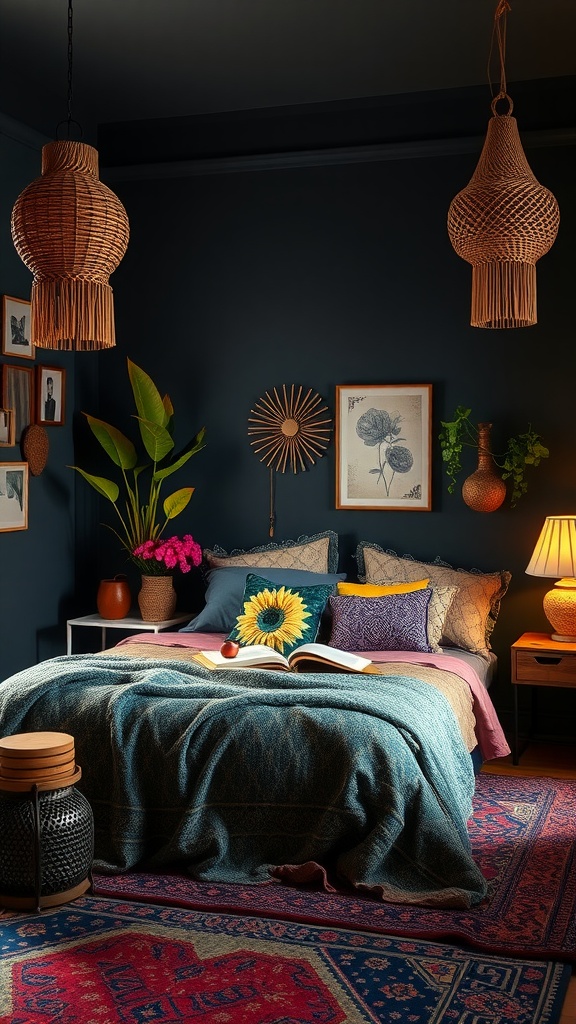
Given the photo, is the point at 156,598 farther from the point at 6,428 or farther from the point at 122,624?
the point at 6,428

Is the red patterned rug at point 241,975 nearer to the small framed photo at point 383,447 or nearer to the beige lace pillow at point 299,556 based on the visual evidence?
the beige lace pillow at point 299,556

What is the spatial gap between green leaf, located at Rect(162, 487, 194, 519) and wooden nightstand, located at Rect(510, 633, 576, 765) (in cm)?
207

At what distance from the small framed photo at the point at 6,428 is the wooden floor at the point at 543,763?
3056 millimetres

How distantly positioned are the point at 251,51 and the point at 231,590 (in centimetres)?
282

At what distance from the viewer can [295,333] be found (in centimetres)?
630

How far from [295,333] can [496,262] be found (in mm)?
3086

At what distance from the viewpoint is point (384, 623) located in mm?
5219

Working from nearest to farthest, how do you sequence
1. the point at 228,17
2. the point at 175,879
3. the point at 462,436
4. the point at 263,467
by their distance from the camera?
the point at 175,879, the point at 228,17, the point at 462,436, the point at 263,467

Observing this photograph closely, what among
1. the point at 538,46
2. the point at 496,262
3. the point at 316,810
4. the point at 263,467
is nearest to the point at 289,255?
the point at 263,467

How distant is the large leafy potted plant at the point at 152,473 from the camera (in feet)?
20.1

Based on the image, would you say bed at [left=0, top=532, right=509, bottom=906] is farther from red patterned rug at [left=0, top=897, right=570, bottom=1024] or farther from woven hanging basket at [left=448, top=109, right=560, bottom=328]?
woven hanging basket at [left=448, top=109, right=560, bottom=328]

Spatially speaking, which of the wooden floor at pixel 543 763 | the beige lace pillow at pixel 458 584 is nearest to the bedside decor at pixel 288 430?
the beige lace pillow at pixel 458 584

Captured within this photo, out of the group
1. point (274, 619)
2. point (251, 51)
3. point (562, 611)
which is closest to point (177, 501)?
point (274, 619)

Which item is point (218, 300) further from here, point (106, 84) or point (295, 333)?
point (106, 84)
